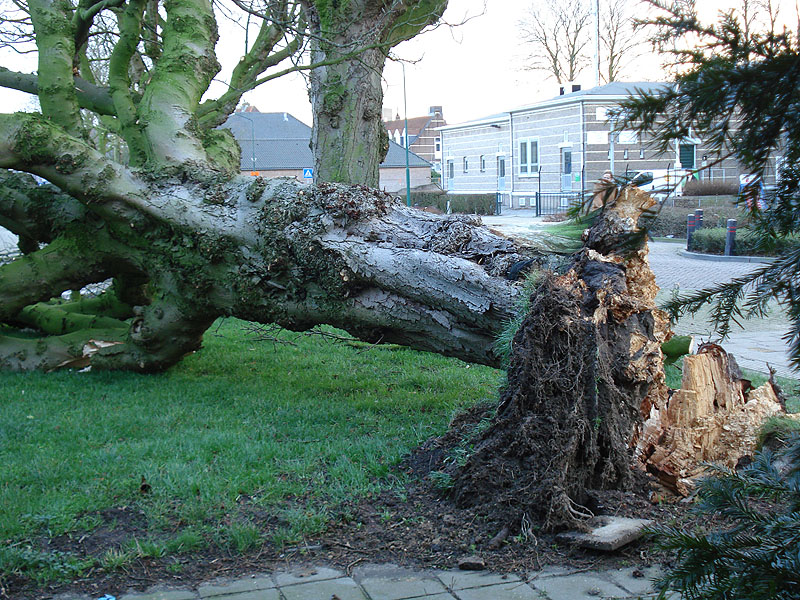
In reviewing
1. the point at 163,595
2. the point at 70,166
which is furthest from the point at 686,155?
the point at 70,166

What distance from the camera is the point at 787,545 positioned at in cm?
185

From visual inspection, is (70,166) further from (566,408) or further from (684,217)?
(684,217)

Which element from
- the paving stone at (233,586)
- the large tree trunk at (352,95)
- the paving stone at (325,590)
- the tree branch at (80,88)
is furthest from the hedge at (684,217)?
the paving stone at (233,586)

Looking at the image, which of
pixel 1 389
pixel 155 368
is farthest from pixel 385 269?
pixel 1 389

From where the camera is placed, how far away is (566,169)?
128 feet

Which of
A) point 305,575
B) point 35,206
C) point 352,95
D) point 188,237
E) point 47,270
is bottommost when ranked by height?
point 305,575

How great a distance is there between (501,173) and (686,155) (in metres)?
Result: 46.0

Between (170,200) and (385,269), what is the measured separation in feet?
7.65

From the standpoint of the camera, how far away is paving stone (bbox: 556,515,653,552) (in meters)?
3.57

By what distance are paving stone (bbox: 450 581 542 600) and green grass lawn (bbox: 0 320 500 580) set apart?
3.12 feet

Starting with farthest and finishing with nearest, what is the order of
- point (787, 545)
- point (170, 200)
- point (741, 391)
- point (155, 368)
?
point (155, 368)
point (170, 200)
point (741, 391)
point (787, 545)

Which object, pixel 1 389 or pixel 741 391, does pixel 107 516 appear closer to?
pixel 1 389

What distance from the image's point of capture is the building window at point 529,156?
41444 millimetres

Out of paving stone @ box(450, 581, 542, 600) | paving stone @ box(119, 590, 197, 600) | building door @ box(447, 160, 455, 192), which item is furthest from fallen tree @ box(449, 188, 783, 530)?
building door @ box(447, 160, 455, 192)
